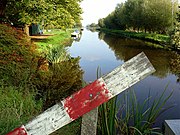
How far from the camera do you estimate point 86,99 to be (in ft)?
5.85

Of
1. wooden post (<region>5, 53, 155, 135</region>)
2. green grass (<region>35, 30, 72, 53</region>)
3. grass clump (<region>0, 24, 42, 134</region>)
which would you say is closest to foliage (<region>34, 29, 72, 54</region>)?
green grass (<region>35, 30, 72, 53</region>)

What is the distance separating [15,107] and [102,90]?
3971mm

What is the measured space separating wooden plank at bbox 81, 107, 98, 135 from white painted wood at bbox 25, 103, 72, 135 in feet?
0.54

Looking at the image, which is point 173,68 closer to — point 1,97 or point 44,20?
point 44,20

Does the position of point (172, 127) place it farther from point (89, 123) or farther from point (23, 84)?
point (23, 84)

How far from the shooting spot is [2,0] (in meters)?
13.2

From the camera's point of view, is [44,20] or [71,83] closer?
[71,83]

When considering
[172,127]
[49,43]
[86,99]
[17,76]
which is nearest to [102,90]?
[86,99]

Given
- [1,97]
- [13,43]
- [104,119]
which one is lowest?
[1,97]

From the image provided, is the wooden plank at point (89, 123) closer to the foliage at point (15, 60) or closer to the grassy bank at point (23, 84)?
the grassy bank at point (23, 84)

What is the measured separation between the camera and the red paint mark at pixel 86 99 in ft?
5.82

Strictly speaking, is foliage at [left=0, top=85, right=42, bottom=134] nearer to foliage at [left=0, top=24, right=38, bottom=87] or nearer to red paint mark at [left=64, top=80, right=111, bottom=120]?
foliage at [left=0, top=24, right=38, bottom=87]

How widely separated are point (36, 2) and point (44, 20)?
1410 mm

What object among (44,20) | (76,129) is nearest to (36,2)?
(44,20)
